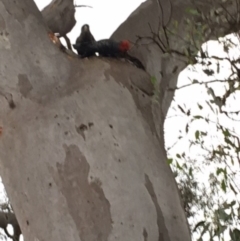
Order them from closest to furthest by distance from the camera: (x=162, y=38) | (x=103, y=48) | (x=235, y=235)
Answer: (x=235, y=235) < (x=103, y=48) < (x=162, y=38)

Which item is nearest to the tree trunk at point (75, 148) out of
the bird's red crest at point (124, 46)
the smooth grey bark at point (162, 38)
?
the bird's red crest at point (124, 46)

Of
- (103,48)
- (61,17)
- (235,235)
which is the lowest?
(235,235)

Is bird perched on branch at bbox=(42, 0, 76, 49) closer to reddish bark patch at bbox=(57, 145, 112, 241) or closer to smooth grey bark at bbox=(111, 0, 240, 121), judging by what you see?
smooth grey bark at bbox=(111, 0, 240, 121)

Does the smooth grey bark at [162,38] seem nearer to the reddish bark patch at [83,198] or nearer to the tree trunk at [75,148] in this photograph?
the tree trunk at [75,148]

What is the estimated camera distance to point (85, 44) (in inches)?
52.9

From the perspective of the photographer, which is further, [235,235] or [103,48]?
[103,48]

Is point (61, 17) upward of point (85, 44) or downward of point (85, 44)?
upward

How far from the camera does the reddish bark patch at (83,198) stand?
0.97m

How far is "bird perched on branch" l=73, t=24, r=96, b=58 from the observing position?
4.31ft

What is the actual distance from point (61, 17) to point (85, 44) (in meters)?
0.28

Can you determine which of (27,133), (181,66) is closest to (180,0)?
(181,66)

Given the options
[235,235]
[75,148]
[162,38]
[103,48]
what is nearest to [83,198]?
[75,148]

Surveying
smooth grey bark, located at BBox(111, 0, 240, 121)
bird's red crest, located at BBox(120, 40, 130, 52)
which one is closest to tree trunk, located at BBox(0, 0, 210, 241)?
bird's red crest, located at BBox(120, 40, 130, 52)

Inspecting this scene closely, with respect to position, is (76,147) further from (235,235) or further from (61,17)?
(61,17)
